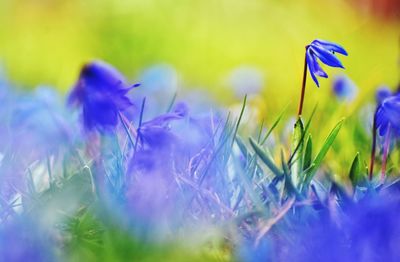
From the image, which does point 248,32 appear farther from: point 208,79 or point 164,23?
point 208,79

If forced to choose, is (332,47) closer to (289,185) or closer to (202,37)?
(289,185)

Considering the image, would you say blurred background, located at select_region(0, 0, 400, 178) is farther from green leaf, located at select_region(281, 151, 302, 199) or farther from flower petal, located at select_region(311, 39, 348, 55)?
green leaf, located at select_region(281, 151, 302, 199)

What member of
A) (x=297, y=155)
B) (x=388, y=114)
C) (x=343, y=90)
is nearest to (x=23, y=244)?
(x=297, y=155)

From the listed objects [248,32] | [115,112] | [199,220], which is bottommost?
[199,220]

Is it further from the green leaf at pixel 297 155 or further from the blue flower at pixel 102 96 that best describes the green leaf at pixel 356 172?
the blue flower at pixel 102 96

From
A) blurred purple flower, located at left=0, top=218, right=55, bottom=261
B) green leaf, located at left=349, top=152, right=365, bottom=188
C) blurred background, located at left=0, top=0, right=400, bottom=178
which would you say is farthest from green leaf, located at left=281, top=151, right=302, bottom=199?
blurred background, located at left=0, top=0, right=400, bottom=178

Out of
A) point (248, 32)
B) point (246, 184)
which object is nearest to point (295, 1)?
point (248, 32)

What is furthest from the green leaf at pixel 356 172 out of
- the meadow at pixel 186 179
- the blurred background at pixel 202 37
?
the blurred background at pixel 202 37
